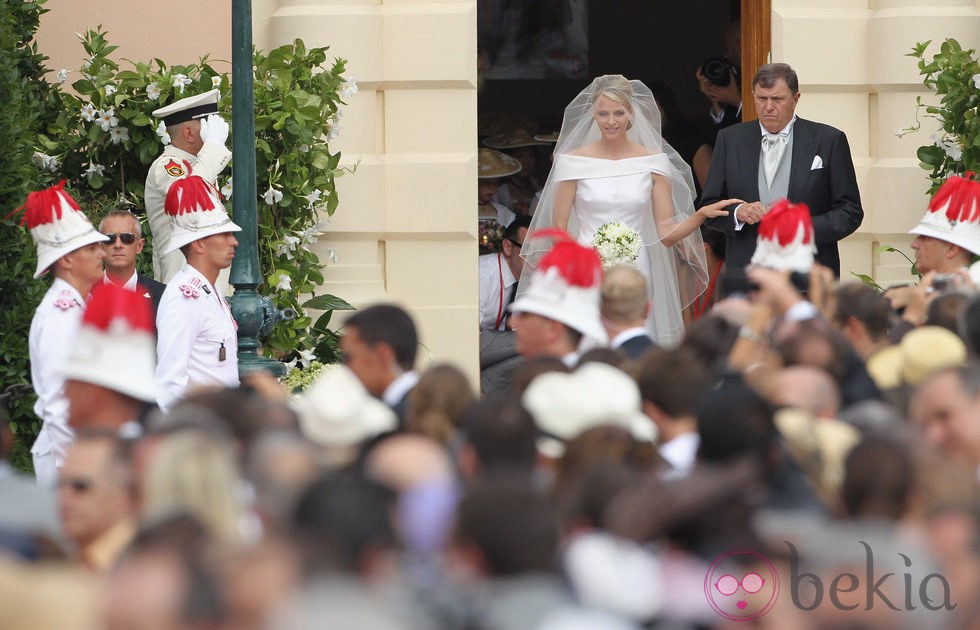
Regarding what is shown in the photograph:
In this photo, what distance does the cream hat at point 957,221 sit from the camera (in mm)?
7480

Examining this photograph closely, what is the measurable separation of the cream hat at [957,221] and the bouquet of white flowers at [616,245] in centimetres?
193

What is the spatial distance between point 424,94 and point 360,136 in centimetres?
46

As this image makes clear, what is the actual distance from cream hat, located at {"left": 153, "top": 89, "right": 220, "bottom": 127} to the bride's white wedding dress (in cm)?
196

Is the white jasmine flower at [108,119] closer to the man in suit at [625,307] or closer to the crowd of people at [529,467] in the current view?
the crowd of people at [529,467]

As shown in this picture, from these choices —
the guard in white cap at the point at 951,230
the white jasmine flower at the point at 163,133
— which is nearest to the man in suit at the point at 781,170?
the guard in white cap at the point at 951,230

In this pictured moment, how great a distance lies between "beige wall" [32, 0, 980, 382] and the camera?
32.1ft

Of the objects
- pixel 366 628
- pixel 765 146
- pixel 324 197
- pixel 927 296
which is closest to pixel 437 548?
pixel 366 628

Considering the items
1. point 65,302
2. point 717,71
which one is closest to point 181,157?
point 65,302

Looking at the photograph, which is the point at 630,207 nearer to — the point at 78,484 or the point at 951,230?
the point at 951,230

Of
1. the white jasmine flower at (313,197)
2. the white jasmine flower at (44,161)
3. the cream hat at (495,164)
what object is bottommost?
the white jasmine flower at (313,197)

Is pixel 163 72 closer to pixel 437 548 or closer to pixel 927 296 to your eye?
pixel 927 296

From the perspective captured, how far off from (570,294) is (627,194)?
10.2ft

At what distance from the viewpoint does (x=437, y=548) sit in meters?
3.80

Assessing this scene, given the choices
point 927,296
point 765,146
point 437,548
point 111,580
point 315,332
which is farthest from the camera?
point 315,332
